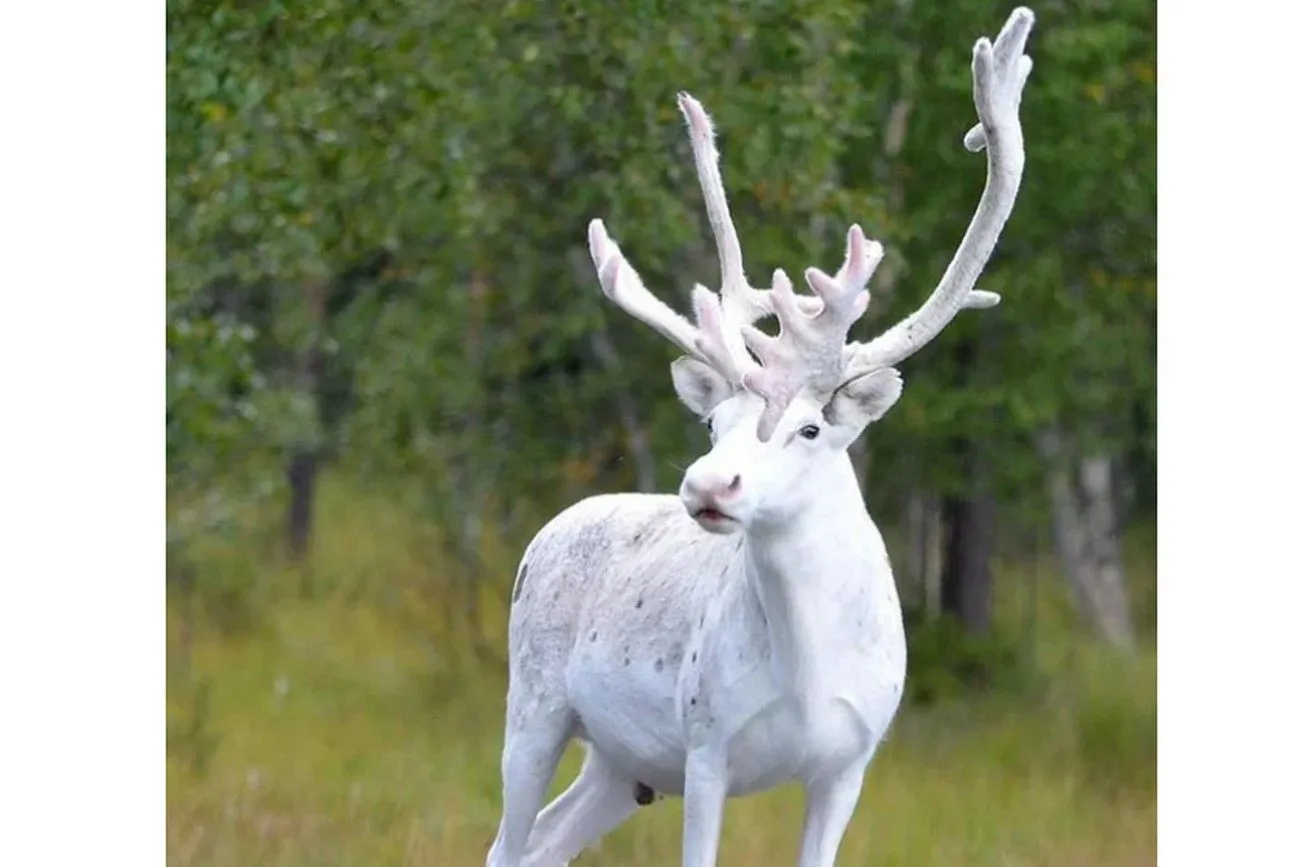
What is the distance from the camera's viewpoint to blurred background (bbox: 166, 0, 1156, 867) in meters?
8.41

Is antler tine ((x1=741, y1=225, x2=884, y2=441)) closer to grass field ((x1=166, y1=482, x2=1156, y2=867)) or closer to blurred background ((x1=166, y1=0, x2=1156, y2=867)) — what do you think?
grass field ((x1=166, y1=482, x2=1156, y2=867))

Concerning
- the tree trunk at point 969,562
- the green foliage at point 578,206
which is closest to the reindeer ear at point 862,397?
the green foliage at point 578,206

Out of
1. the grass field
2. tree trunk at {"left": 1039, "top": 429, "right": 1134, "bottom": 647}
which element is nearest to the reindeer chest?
the grass field

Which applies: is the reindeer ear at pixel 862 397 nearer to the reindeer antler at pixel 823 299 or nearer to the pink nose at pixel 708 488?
the reindeer antler at pixel 823 299

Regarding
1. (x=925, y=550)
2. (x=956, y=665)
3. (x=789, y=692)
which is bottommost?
(x=956, y=665)

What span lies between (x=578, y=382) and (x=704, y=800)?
6.77 metres

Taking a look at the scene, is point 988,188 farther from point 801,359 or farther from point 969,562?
point 969,562

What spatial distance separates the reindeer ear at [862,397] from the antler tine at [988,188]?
111 millimetres

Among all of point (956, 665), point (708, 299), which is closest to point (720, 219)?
point (708, 299)

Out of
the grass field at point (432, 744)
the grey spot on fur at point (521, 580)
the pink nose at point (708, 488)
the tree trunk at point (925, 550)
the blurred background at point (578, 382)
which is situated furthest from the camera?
the tree trunk at point (925, 550)

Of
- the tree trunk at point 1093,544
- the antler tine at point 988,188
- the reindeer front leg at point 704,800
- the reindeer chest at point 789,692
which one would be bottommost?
the tree trunk at point 1093,544

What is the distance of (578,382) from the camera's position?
11758 mm

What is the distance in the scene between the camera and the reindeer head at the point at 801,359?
15.6 ft

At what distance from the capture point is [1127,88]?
1044 cm
